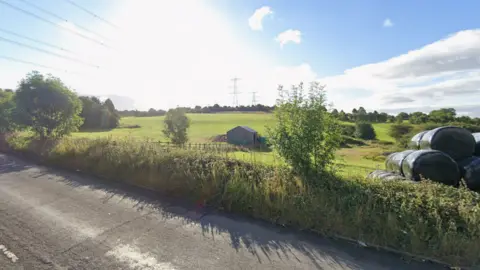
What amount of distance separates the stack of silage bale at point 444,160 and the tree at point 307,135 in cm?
210

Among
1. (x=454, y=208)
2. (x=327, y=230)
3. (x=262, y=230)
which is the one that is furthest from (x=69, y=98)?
(x=454, y=208)

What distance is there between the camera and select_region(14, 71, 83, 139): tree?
469 inches

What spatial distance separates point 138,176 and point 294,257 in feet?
15.3

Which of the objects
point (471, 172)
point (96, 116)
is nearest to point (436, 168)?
point (471, 172)

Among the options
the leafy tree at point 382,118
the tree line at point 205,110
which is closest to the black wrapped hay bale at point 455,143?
the leafy tree at point 382,118

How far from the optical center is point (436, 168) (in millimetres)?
5766

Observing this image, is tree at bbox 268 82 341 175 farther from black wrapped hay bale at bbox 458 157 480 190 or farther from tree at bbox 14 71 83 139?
tree at bbox 14 71 83 139

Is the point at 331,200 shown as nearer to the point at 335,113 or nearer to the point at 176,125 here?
the point at 335,113

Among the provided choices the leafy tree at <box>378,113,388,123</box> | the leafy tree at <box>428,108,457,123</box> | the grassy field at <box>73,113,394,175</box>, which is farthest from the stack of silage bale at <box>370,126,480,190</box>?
the leafy tree at <box>378,113,388,123</box>

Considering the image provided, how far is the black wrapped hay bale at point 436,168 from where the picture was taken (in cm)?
575

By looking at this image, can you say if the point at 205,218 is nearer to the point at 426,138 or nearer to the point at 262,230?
the point at 262,230

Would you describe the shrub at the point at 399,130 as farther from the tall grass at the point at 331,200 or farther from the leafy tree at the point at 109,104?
the leafy tree at the point at 109,104

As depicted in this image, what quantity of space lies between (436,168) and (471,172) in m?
0.95

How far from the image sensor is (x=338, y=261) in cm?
307
